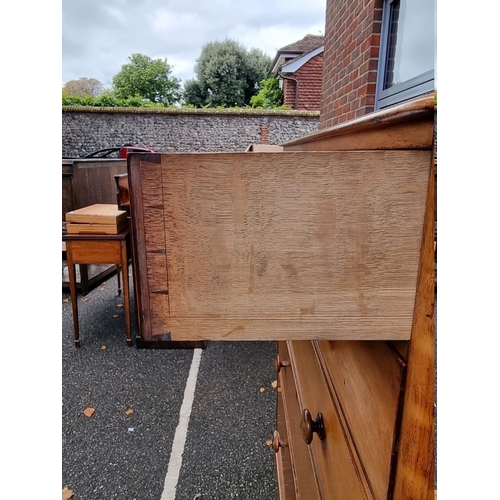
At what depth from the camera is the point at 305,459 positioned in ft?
3.29

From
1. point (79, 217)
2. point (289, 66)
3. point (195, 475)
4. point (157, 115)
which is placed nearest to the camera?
point (195, 475)

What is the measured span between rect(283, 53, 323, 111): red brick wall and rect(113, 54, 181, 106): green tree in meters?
16.5

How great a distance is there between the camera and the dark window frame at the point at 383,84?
92.1 inches

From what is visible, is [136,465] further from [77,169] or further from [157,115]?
[157,115]

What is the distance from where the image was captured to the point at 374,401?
513 mm

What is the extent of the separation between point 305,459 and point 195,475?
1.07 m

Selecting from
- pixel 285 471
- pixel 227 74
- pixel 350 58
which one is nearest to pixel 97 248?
pixel 285 471

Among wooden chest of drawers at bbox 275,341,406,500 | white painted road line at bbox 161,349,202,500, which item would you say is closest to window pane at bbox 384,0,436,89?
wooden chest of drawers at bbox 275,341,406,500

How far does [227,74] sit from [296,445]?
26.1m

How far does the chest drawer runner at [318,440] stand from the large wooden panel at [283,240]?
29 centimetres

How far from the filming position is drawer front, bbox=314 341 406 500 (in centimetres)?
46

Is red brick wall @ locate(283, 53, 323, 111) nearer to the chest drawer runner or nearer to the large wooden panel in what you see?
the chest drawer runner

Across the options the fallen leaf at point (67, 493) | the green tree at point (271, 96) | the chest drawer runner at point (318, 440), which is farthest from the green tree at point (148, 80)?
the chest drawer runner at point (318, 440)

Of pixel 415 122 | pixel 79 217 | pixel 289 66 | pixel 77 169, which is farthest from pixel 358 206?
pixel 289 66
